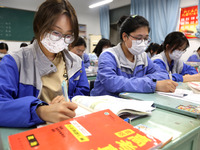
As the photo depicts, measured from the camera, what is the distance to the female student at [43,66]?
0.73 metres

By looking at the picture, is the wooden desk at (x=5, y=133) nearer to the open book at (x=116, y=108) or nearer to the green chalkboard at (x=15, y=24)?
the open book at (x=116, y=108)

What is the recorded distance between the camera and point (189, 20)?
447cm

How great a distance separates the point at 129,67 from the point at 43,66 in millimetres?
779

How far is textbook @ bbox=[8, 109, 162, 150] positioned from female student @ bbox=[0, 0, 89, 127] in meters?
0.15

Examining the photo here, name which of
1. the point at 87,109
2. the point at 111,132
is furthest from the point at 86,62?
the point at 111,132

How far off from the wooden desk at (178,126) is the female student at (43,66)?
16.3 inches

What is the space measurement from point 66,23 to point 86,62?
2.97 meters

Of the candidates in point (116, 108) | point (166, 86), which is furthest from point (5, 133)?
point (166, 86)

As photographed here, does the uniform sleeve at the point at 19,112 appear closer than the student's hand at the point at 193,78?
Yes

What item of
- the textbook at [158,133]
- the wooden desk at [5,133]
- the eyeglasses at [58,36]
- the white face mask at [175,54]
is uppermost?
the eyeglasses at [58,36]

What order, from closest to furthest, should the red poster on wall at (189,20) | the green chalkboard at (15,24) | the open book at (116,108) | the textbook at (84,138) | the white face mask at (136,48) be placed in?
the textbook at (84,138) → the open book at (116,108) → the white face mask at (136,48) → the red poster on wall at (189,20) → the green chalkboard at (15,24)

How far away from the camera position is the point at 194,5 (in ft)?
14.3

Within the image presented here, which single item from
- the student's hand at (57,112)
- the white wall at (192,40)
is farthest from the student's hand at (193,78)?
the white wall at (192,40)

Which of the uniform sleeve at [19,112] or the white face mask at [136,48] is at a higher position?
the white face mask at [136,48]
